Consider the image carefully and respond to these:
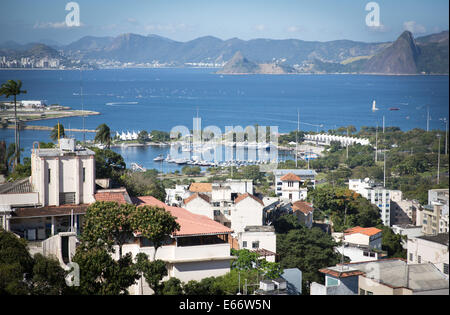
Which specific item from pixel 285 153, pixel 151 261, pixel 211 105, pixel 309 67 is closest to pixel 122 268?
pixel 151 261

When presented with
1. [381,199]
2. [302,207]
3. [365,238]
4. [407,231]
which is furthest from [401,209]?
[365,238]

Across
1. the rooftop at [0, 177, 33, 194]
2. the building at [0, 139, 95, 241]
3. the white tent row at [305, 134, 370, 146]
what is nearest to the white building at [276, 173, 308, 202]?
the building at [0, 139, 95, 241]

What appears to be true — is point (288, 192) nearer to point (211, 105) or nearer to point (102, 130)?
point (102, 130)

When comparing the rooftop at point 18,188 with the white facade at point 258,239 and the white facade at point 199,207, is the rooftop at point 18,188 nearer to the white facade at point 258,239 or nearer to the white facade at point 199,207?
the white facade at point 258,239

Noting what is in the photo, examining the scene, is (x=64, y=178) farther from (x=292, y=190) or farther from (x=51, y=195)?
(x=292, y=190)

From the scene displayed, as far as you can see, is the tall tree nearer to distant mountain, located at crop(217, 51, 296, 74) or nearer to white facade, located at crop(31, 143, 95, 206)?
white facade, located at crop(31, 143, 95, 206)
